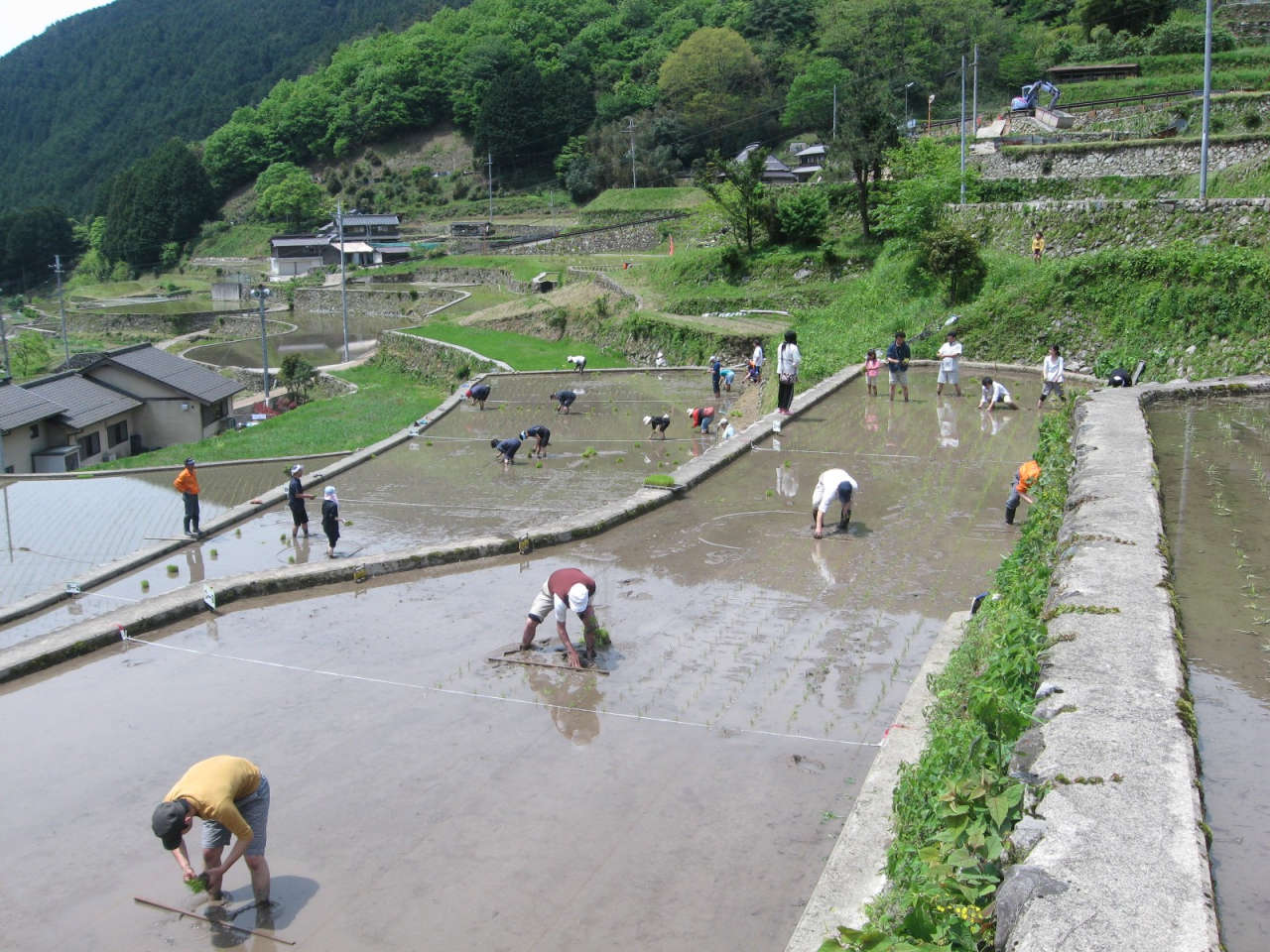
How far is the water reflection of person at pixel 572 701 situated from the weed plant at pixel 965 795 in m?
2.34

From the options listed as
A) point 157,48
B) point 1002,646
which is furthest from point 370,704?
point 157,48

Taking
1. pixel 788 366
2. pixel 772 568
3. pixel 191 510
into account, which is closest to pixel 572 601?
pixel 772 568

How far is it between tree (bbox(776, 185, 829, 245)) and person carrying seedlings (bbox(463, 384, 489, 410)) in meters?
15.0

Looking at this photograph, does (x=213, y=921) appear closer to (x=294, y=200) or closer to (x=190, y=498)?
(x=190, y=498)

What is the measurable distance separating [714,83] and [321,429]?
6061cm

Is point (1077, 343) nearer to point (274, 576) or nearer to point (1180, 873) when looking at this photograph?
point (274, 576)

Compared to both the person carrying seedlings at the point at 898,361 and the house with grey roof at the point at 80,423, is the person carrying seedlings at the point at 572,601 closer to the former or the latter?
the person carrying seedlings at the point at 898,361

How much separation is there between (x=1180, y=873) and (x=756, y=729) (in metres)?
3.40

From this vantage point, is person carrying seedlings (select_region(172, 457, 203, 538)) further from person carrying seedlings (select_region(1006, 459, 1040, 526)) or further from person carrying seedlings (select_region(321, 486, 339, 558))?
person carrying seedlings (select_region(1006, 459, 1040, 526))

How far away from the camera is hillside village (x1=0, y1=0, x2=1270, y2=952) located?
507 centimetres

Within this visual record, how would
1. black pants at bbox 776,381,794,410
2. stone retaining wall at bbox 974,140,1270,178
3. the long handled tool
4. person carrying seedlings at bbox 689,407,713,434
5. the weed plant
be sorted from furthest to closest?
stone retaining wall at bbox 974,140,1270,178 → person carrying seedlings at bbox 689,407,713,434 → black pants at bbox 776,381,794,410 → the long handled tool → the weed plant

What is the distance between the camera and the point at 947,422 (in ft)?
52.4

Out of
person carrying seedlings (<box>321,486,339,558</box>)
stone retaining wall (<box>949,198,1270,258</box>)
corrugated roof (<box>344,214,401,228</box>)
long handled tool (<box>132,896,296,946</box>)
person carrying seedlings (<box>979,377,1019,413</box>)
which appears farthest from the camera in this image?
corrugated roof (<box>344,214,401,228</box>)

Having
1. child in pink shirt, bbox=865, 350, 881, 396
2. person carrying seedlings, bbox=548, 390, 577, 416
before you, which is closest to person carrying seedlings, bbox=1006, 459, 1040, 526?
child in pink shirt, bbox=865, 350, 881, 396
